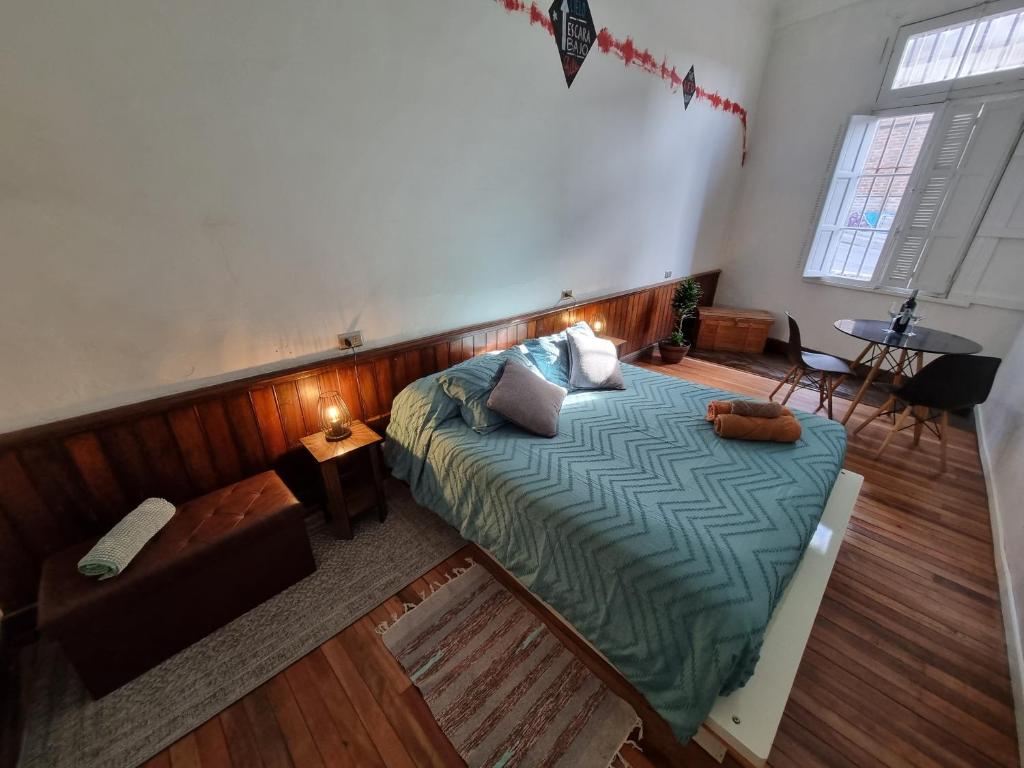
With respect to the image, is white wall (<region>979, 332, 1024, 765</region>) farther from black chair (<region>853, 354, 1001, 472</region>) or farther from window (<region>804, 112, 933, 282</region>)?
window (<region>804, 112, 933, 282</region>)

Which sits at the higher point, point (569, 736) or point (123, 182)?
point (123, 182)

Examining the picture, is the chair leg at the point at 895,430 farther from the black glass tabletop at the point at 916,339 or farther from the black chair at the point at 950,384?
the black glass tabletop at the point at 916,339

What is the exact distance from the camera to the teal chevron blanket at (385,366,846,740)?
3.74ft

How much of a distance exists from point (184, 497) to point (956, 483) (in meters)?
4.40

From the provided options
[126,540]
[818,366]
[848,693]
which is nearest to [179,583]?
[126,540]

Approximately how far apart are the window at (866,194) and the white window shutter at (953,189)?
0.16 m

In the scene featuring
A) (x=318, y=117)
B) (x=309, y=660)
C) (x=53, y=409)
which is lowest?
(x=309, y=660)

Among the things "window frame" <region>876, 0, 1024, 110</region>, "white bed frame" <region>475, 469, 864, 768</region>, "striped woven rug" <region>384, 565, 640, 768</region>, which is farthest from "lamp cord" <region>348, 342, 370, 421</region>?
"window frame" <region>876, 0, 1024, 110</region>

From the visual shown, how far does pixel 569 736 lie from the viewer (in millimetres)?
1238

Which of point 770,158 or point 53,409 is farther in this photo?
point 770,158

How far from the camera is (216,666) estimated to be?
4.66 feet

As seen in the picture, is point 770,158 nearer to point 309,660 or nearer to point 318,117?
point 318,117

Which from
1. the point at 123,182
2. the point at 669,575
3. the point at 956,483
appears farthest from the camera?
the point at 956,483

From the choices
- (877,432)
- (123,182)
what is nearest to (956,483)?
(877,432)
